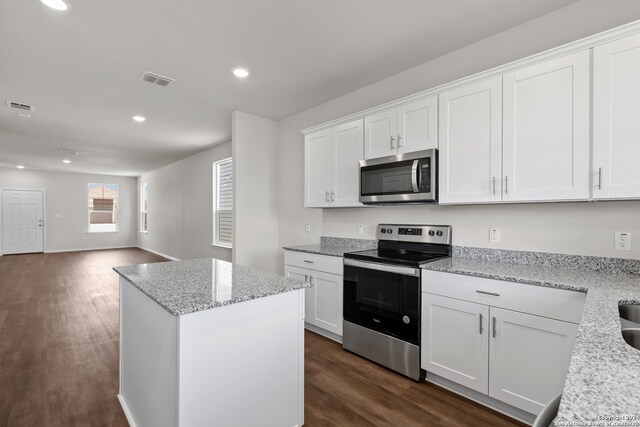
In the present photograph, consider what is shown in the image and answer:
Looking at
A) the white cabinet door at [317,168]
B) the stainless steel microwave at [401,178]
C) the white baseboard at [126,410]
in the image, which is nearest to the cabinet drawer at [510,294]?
the stainless steel microwave at [401,178]

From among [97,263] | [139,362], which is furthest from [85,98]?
[97,263]

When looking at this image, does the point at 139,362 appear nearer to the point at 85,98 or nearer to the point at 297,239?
the point at 297,239

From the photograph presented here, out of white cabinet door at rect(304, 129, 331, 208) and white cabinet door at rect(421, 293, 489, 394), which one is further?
white cabinet door at rect(304, 129, 331, 208)

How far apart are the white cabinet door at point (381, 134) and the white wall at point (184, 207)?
3607mm

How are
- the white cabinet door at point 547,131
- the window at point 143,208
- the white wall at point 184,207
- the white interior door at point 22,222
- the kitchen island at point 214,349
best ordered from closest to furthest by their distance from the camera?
1. the kitchen island at point 214,349
2. the white cabinet door at point 547,131
3. the white wall at point 184,207
4. the white interior door at point 22,222
5. the window at point 143,208

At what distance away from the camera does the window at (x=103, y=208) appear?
1038cm

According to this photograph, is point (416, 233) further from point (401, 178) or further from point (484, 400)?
point (484, 400)

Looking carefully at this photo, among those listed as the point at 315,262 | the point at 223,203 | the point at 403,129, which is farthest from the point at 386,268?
the point at 223,203

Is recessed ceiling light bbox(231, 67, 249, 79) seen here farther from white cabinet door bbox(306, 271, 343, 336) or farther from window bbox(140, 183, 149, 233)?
window bbox(140, 183, 149, 233)

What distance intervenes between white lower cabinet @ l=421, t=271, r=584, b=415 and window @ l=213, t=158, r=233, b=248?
4.48m

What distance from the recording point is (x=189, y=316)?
1.33m

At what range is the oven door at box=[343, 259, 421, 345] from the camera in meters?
2.33

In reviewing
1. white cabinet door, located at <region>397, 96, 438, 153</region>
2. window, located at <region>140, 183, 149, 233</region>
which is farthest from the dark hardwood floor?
window, located at <region>140, 183, 149, 233</region>

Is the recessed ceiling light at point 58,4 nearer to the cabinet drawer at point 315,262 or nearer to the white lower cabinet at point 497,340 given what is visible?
the cabinet drawer at point 315,262
